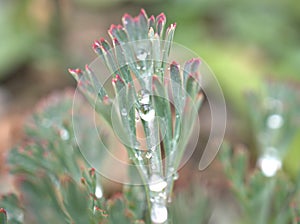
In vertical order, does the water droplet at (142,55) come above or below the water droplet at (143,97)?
above

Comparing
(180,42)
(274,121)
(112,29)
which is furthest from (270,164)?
(180,42)

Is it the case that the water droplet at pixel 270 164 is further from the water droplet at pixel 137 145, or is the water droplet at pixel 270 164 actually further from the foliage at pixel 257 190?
the water droplet at pixel 137 145

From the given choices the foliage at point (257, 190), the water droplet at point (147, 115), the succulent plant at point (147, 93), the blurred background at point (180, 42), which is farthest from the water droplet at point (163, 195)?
the blurred background at point (180, 42)

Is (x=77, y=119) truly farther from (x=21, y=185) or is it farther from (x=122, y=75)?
(x=122, y=75)

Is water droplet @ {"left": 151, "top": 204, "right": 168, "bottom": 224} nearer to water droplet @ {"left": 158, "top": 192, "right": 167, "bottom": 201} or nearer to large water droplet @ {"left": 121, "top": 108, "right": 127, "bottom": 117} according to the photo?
water droplet @ {"left": 158, "top": 192, "right": 167, "bottom": 201}

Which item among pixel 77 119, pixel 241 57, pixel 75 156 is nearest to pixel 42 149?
pixel 75 156

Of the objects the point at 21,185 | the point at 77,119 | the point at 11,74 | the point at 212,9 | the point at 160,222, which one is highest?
the point at 212,9
